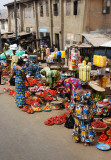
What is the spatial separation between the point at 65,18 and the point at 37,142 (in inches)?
704

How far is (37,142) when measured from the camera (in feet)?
19.4

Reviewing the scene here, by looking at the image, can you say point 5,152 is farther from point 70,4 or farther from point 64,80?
point 70,4

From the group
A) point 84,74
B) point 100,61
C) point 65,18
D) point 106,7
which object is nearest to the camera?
point 84,74

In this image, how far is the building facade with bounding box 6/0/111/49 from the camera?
1922cm

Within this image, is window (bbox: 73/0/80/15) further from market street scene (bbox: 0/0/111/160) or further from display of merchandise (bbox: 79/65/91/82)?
display of merchandise (bbox: 79/65/91/82)

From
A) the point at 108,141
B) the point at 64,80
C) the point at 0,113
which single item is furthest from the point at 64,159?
the point at 0,113

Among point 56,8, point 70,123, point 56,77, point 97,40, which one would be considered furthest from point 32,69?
point 56,8

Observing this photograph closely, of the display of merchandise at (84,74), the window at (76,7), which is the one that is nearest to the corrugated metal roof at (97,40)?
the window at (76,7)

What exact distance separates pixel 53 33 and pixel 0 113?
1762cm

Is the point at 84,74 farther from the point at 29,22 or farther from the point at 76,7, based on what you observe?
the point at 29,22

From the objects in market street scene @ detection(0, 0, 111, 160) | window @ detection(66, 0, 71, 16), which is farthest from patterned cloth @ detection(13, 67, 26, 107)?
window @ detection(66, 0, 71, 16)

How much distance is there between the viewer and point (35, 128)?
6801mm

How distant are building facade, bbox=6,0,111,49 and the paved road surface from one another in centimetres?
1304

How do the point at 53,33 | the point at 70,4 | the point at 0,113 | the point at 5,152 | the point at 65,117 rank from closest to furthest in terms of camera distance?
the point at 5,152 → the point at 65,117 → the point at 0,113 → the point at 70,4 → the point at 53,33
